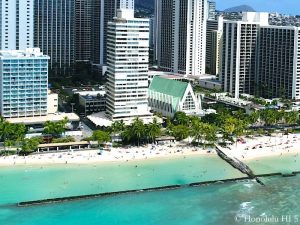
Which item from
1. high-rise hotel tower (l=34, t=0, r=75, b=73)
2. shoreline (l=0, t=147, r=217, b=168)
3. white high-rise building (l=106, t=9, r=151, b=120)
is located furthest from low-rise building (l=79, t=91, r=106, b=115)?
high-rise hotel tower (l=34, t=0, r=75, b=73)

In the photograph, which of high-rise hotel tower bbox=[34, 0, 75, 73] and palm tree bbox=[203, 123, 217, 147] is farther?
high-rise hotel tower bbox=[34, 0, 75, 73]

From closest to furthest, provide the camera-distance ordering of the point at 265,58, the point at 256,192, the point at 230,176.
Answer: the point at 256,192, the point at 230,176, the point at 265,58

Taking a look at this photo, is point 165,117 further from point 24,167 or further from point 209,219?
point 209,219

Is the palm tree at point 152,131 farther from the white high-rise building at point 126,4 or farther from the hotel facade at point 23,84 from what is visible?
the white high-rise building at point 126,4

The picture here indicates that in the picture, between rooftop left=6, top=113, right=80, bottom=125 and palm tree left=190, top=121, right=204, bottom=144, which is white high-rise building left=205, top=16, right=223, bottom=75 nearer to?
rooftop left=6, top=113, right=80, bottom=125

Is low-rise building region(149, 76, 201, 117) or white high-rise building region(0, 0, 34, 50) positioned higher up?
white high-rise building region(0, 0, 34, 50)

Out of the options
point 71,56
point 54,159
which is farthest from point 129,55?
point 71,56
